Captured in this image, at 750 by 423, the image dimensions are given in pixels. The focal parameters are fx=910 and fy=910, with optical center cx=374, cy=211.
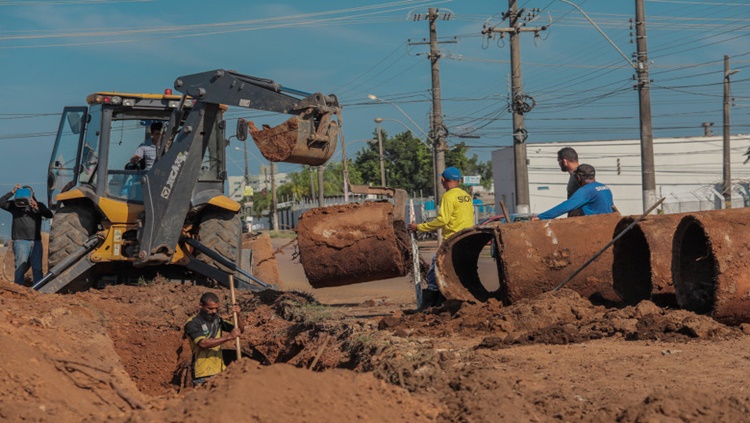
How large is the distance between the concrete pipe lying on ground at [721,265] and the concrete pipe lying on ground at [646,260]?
9.5 inches

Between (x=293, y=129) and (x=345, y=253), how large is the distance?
1.52 meters

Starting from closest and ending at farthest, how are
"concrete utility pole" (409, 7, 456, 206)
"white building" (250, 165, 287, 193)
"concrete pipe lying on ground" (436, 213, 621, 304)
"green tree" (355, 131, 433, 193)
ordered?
1. "concrete pipe lying on ground" (436, 213, 621, 304)
2. "concrete utility pole" (409, 7, 456, 206)
3. "green tree" (355, 131, 433, 193)
4. "white building" (250, 165, 287, 193)

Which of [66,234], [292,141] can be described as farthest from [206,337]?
[66,234]

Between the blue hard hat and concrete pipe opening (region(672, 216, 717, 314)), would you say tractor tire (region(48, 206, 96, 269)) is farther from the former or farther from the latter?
concrete pipe opening (region(672, 216, 717, 314))

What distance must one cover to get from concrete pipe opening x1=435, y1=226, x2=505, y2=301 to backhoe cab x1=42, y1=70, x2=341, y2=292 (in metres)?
1.79

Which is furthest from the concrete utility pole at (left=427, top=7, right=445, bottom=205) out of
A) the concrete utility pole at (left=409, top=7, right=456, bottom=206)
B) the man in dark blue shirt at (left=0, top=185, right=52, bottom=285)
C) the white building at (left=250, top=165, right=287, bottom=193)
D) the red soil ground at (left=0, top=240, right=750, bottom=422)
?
the white building at (left=250, top=165, right=287, bottom=193)

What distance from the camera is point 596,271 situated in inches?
362

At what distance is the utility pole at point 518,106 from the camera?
27500 millimetres

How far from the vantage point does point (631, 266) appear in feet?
30.7

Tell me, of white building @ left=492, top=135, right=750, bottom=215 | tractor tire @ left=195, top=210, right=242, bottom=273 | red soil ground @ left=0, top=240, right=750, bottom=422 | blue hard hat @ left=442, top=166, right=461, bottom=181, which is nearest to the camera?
red soil ground @ left=0, top=240, right=750, bottom=422

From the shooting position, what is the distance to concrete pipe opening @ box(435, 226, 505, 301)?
32.3 feet

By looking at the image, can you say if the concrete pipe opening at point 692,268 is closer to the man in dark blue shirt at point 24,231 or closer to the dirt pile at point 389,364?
the dirt pile at point 389,364

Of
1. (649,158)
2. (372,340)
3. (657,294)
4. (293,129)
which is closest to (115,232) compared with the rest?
(293,129)

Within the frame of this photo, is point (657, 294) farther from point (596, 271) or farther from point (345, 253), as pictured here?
point (345, 253)
